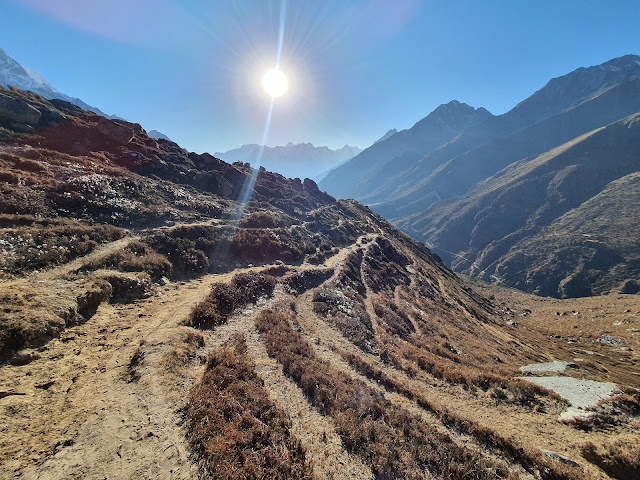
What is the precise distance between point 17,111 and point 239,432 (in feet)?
189

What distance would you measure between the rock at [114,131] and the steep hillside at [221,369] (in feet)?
43.1

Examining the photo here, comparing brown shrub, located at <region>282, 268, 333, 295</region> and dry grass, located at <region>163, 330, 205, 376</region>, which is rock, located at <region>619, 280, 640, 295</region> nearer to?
brown shrub, located at <region>282, 268, 333, 295</region>

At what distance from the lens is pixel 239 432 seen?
8.97m

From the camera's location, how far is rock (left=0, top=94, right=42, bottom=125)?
37.0m

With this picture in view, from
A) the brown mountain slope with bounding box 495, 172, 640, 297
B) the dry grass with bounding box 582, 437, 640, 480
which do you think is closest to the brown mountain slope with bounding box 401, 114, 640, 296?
the brown mountain slope with bounding box 495, 172, 640, 297

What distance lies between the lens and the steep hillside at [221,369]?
852 centimetres

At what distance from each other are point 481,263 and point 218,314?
203990 millimetres

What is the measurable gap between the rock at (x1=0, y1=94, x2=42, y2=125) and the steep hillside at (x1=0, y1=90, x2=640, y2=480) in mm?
443

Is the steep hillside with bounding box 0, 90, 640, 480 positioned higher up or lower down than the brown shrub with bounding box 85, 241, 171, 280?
lower down

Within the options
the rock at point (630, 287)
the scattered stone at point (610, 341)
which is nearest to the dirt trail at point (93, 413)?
the scattered stone at point (610, 341)

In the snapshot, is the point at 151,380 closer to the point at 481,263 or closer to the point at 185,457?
the point at 185,457

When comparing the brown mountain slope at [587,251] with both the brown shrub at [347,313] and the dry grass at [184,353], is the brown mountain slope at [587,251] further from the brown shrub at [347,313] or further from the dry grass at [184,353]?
the dry grass at [184,353]

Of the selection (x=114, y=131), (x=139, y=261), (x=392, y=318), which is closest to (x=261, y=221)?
(x=139, y=261)

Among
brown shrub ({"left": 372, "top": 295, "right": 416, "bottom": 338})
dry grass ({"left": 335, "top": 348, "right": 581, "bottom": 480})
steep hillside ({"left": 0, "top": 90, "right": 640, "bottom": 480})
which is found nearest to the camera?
steep hillside ({"left": 0, "top": 90, "right": 640, "bottom": 480})
